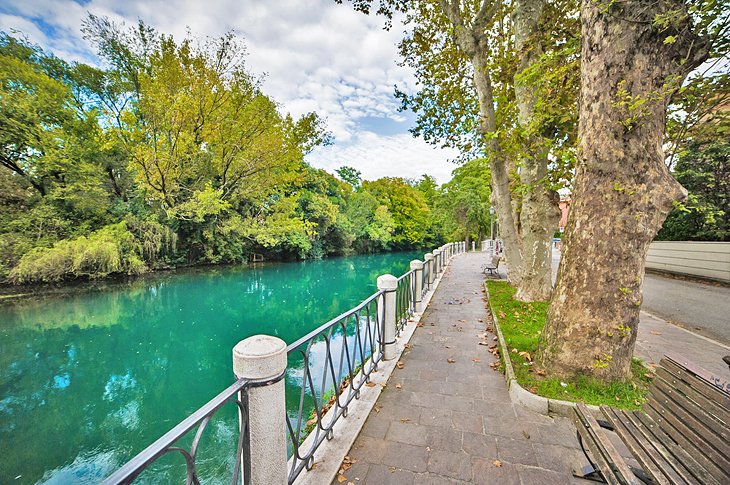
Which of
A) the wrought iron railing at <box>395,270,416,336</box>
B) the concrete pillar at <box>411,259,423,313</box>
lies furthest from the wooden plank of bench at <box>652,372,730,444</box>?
the concrete pillar at <box>411,259,423,313</box>

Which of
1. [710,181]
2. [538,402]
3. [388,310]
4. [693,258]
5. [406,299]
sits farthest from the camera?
[710,181]

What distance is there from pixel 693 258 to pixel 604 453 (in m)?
15.3

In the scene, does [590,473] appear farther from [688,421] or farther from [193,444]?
[193,444]

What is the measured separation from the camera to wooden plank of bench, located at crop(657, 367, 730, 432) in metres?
1.62

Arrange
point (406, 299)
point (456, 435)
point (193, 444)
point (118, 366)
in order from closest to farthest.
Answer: point (193, 444) → point (456, 435) → point (406, 299) → point (118, 366)

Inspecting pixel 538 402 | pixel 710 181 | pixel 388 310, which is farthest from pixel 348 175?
pixel 538 402

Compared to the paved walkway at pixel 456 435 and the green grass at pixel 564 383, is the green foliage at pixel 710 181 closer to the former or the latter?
the green grass at pixel 564 383

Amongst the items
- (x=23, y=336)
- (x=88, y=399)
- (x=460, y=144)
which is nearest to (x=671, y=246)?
(x=460, y=144)

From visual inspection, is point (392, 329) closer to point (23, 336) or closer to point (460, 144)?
point (460, 144)

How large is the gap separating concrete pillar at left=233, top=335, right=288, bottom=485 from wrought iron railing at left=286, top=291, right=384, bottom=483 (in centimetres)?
19

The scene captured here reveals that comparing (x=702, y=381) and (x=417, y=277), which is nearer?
(x=702, y=381)

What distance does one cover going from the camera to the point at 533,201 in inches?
285

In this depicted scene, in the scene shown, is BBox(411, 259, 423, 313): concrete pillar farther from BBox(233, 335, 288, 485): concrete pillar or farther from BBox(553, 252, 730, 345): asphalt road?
BBox(553, 252, 730, 345): asphalt road

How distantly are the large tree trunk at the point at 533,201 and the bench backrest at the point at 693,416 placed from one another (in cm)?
523
